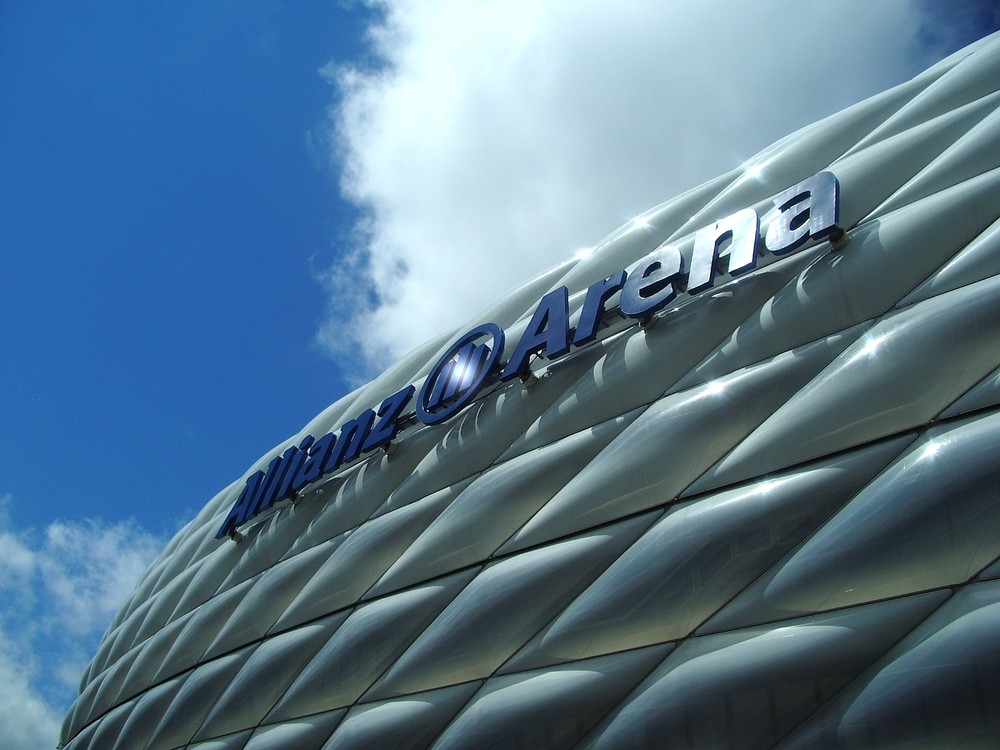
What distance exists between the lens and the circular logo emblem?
1103 cm

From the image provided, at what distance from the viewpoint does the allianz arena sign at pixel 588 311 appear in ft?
28.6

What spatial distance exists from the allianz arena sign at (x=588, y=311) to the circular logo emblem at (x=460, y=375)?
1cm

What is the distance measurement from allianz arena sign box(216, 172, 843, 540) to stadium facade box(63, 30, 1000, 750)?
1.6 inches

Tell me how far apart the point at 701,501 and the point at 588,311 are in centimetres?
328

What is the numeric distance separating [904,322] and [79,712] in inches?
713

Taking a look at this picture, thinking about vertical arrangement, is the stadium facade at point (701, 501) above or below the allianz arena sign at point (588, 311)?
below

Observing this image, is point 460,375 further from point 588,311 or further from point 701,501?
point 701,501

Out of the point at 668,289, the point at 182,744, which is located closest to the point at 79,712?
the point at 182,744

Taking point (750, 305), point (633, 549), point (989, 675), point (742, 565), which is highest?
point (750, 305)

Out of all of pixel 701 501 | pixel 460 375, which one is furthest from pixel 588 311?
pixel 701 501

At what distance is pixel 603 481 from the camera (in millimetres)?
8289

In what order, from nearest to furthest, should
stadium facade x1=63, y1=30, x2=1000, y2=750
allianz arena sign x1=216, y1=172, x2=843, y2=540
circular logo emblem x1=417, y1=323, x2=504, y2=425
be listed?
stadium facade x1=63, y1=30, x2=1000, y2=750 < allianz arena sign x1=216, y1=172, x2=843, y2=540 < circular logo emblem x1=417, y1=323, x2=504, y2=425

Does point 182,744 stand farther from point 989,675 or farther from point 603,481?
point 989,675

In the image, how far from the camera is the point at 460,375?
37.5ft
